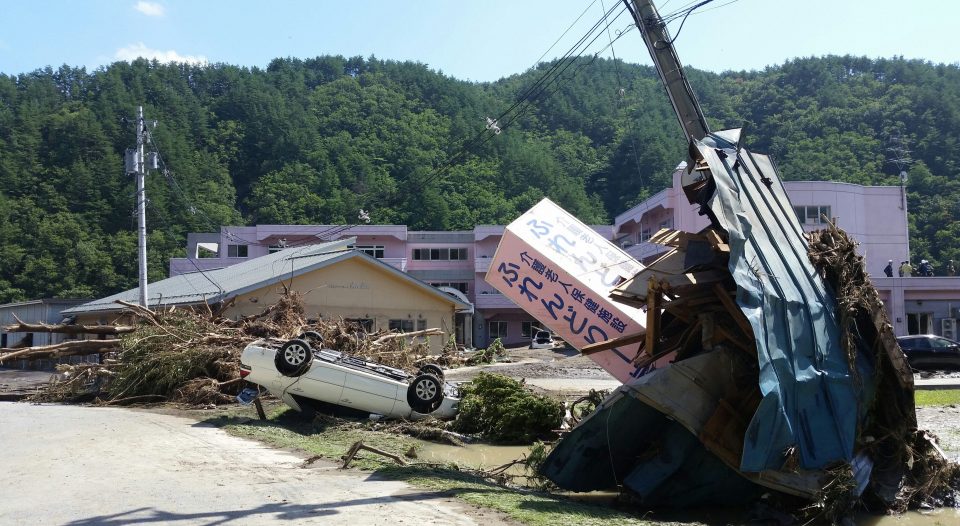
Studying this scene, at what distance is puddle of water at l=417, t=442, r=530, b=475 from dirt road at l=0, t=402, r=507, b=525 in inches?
88.8

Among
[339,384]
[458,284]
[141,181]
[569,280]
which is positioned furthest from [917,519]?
[458,284]

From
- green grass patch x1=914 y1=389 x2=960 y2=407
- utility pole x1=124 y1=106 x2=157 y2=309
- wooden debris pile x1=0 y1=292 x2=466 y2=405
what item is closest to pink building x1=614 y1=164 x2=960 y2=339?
green grass patch x1=914 y1=389 x2=960 y2=407

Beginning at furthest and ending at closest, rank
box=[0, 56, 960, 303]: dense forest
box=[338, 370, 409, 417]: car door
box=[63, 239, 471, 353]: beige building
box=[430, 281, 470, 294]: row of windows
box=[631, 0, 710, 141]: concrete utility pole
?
box=[430, 281, 470, 294]: row of windows
box=[0, 56, 960, 303]: dense forest
box=[63, 239, 471, 353]: beige building
box=[338, 370, 409, 417]: car door
box=[631, 0, 710, 141]: concrete utility pole

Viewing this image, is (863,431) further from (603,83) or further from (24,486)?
(603,83)

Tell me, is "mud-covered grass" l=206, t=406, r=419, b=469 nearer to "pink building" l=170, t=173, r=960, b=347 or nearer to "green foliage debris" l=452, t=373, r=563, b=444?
"green foliage debris" l=452, t=373, r=563, b=444

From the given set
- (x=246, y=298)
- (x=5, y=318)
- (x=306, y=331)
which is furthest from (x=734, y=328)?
(x=5, y=318)

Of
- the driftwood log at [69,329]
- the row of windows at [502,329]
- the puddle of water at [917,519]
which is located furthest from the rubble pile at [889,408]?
the row of windows at [502,329]

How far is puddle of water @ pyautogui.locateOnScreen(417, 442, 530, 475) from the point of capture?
12.0 m

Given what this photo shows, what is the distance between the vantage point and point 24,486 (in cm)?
872

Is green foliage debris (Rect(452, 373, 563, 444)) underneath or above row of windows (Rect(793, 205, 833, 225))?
underneath

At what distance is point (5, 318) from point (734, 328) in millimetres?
52786

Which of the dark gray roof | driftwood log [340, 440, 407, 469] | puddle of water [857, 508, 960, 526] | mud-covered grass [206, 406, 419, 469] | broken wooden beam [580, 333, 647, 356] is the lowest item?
puddle of water [857, 508, 960, 526]

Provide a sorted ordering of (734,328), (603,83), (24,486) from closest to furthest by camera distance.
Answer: (24,486) → (734,328) → (603,83)

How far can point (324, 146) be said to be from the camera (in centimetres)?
5566
